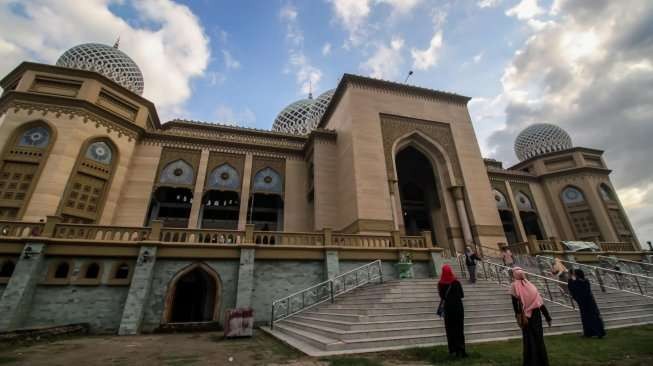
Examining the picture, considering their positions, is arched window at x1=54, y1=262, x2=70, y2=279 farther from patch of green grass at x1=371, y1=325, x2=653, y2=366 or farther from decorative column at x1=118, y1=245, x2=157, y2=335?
patch of green grass at x1=371, y1=325, x2=653, y2=366

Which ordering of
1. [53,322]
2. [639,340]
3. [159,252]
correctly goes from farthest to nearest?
[159,252] < [53,322] < [639,340]

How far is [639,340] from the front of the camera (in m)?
5.55

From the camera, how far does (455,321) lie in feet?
15.7

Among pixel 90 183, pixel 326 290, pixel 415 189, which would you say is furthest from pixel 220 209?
pixel 415 189

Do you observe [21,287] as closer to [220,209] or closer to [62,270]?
[62,270]

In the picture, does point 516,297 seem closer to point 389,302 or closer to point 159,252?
point 389,302

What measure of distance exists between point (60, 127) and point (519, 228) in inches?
1197

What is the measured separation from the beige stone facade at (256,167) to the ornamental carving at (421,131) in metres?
0.07

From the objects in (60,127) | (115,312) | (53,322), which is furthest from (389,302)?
(60,127)

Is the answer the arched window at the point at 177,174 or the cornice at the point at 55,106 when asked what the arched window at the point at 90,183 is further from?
the arched window at the point at 177,174

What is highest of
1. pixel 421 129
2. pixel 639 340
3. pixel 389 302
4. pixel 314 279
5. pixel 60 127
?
pixel 421 129

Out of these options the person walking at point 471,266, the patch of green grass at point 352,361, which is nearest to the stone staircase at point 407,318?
the person walking at point 471,266

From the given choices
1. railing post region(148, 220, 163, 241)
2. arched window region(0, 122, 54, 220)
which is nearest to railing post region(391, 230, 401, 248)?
railing post region(148, 220, 163, 241)

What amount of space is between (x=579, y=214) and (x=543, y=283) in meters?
19.2
